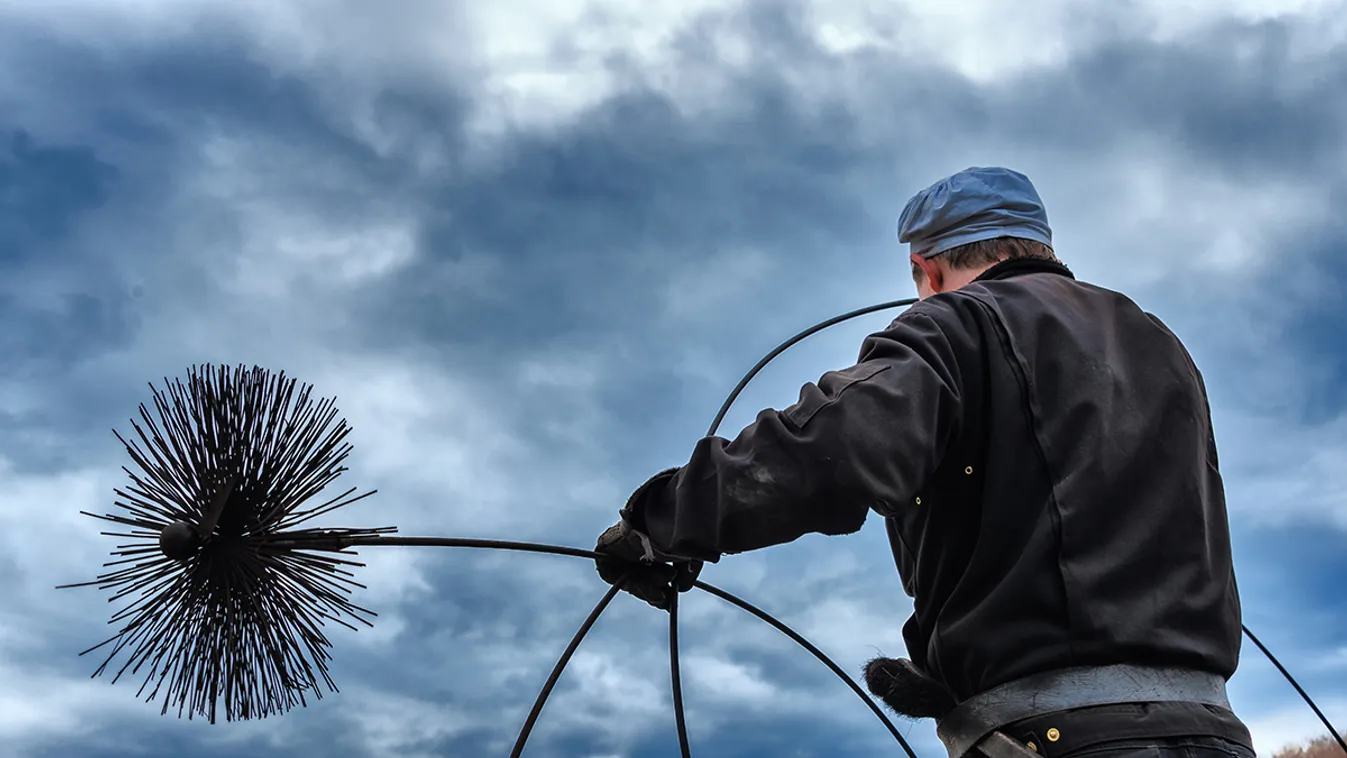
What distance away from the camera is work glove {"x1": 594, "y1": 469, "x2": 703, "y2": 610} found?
2.67m

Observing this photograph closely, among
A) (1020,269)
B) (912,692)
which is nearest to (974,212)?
(1020,269)

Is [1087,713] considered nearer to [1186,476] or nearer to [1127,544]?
[1127,544]

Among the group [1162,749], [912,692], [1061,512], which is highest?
[1061,512]

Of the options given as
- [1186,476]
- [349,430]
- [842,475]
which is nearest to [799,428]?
[842,475]

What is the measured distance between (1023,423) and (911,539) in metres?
0.37

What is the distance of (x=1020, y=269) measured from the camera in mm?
2844

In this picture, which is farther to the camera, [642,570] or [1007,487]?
[642,570]

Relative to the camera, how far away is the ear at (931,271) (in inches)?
122

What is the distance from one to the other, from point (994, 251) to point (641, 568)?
1.19 m

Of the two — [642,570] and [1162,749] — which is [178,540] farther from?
[1162,749]

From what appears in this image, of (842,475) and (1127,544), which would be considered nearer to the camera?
(842,475)

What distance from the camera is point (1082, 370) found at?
2.50 m

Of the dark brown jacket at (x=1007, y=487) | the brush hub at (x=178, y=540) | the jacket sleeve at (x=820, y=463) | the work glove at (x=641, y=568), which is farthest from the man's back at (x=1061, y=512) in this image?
the brush hub at (x=178, y=540)

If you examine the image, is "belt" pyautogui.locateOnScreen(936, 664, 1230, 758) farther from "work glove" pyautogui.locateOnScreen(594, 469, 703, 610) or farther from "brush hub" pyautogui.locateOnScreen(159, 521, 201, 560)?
"brush hub" pyautogui.locateOnScreen(159, 521, 201, 560)
